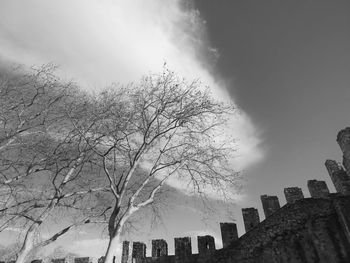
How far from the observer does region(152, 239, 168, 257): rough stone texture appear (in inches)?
566

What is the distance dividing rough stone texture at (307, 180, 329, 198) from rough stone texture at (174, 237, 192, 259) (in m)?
6.91

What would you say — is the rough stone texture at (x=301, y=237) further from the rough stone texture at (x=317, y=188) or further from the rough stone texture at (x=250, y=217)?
the rough stone texture at (x=317, y=188)

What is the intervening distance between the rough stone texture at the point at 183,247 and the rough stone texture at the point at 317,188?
691 centimetres

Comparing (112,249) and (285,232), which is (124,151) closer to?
(112,249)

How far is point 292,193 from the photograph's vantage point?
13.6 metres

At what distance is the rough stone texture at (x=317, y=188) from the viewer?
1345 cm

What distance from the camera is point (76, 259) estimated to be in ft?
51.9

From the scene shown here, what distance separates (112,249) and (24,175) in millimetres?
4599

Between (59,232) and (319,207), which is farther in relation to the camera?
(319,207)

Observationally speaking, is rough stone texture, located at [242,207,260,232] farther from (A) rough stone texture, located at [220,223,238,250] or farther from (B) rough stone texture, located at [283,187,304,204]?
(B) rough stone texture, located at [283,187,304,204]

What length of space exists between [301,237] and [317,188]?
3484mm

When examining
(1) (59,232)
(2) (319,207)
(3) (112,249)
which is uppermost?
(2) (319,207)

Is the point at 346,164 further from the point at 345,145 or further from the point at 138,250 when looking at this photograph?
the point at 138,250

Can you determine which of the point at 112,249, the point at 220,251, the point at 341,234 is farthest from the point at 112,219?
the point at 341,234
